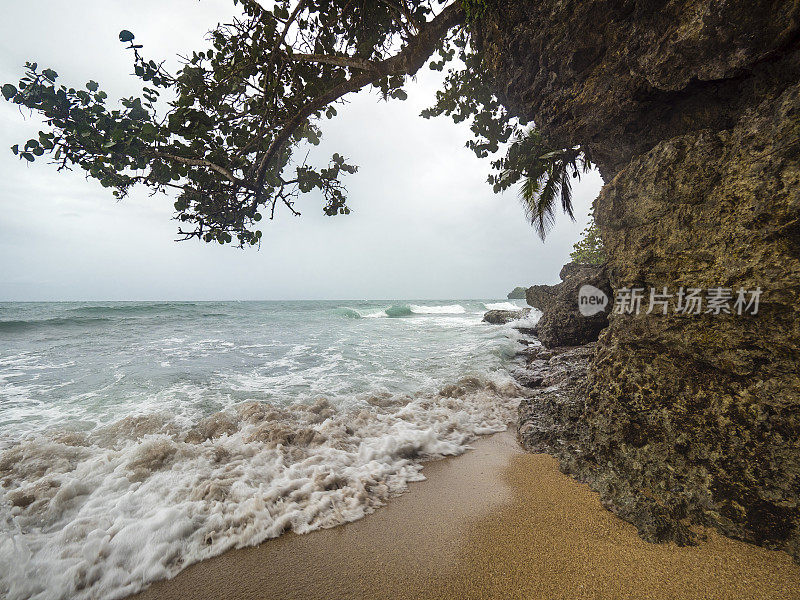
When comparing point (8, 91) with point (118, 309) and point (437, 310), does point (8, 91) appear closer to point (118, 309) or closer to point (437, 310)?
point (118, 309)

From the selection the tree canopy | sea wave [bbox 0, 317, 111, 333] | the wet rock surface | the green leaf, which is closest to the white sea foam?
the wet rock surface

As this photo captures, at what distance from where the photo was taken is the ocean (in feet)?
6.73

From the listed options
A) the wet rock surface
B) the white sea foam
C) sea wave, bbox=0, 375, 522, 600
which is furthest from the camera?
the white sea foam

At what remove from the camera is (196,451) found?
323cm

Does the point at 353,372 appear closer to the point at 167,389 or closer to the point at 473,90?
the point at 167,389

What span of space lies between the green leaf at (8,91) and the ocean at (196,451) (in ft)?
12.0

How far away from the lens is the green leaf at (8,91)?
2.99 m

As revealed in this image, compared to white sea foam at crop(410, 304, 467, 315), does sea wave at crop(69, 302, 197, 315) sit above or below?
below

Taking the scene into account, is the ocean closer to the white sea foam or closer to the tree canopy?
the tree canopy

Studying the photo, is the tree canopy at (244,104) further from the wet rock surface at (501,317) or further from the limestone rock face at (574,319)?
the wet rock surface at (501,317)

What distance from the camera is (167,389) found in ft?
18.1

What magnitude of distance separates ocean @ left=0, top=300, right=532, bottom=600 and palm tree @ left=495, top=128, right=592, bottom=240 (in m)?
3.93

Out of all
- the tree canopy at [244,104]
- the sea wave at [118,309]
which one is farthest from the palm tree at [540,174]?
the sea wave at [118,309]

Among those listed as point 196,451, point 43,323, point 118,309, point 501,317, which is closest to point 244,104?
point 196,451
